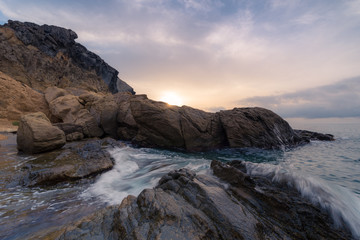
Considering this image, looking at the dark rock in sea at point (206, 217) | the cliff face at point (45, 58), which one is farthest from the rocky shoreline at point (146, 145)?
the cliff face at point (45, 58)

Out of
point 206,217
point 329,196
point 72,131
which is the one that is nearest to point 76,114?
point 72,131

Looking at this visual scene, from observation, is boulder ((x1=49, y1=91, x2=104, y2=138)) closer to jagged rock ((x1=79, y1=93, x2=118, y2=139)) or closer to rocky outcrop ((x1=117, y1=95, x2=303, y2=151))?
jagged rock ((x1=79, y1=93, x2=118, y2=139))

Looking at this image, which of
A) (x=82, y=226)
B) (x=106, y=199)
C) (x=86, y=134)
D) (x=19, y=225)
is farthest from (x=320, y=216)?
(x=86, y=134)

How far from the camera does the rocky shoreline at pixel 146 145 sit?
9.29 feet

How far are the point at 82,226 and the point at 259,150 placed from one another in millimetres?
15311

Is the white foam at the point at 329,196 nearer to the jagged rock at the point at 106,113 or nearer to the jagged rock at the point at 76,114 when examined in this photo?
the jagged rock at the point at 76,114

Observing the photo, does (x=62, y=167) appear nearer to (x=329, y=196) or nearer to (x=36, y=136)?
(x=36, y=136)

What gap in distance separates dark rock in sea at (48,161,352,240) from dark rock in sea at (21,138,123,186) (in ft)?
11.3

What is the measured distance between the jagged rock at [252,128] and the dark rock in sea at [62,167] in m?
11.7

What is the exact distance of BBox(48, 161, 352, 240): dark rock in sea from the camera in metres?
2.59

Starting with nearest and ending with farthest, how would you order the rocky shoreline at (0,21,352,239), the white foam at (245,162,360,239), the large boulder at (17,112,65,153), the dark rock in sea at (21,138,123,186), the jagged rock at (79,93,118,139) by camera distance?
the rocky shoreline at (0,21,352,239) < the white foam at (245,162,360,239) < the dark rock in sea at (21,138,123,186) < the large boulder at (17,112,65,153) < the jagged rock at (79,93,118,139)

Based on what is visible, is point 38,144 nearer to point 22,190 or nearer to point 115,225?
point 22,190

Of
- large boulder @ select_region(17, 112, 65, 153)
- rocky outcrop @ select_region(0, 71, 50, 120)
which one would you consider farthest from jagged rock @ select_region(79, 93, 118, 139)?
large boulder @ select_region(17, 112, 65, 153)

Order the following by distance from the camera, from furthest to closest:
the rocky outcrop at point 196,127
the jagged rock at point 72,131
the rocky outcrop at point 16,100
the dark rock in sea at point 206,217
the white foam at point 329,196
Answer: the rocky outcrop at point 16,100 < the rocky outcrop at point 196,127 < the jagged rock at point 72,131 < the white foam at point 329,196 < the dark rock in sea at point 206,217
